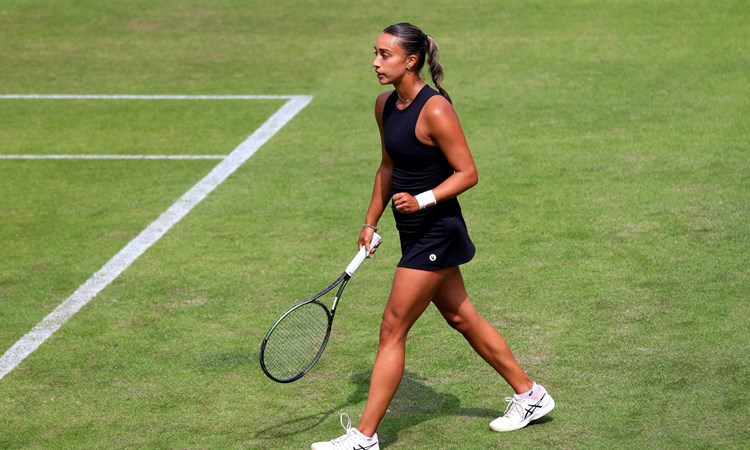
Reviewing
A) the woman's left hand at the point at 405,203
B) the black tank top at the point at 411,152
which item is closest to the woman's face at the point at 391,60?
the black tank top at the point at 411,152

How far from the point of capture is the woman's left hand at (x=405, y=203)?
661 centimetres

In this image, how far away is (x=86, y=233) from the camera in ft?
37.1

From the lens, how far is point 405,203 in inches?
260

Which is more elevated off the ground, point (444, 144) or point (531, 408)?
point (444, 144)

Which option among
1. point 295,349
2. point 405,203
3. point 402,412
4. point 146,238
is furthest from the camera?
point 146,238

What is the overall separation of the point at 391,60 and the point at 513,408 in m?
2.07

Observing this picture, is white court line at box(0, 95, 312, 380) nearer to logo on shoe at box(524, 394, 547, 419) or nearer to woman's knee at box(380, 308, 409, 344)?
woman's knee at box(380, 308, 409, 344)

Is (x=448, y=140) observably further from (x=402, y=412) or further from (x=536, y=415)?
(x=402, y=412)

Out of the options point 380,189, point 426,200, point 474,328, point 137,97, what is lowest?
point 137,97

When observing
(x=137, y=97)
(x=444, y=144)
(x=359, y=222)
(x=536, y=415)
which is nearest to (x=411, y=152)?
(x=444, y=144)

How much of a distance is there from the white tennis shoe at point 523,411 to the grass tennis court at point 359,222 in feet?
0.22

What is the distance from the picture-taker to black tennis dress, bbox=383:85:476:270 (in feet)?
22.2

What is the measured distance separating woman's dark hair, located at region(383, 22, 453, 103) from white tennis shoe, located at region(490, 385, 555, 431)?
1745mm

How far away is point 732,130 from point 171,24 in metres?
9.72
